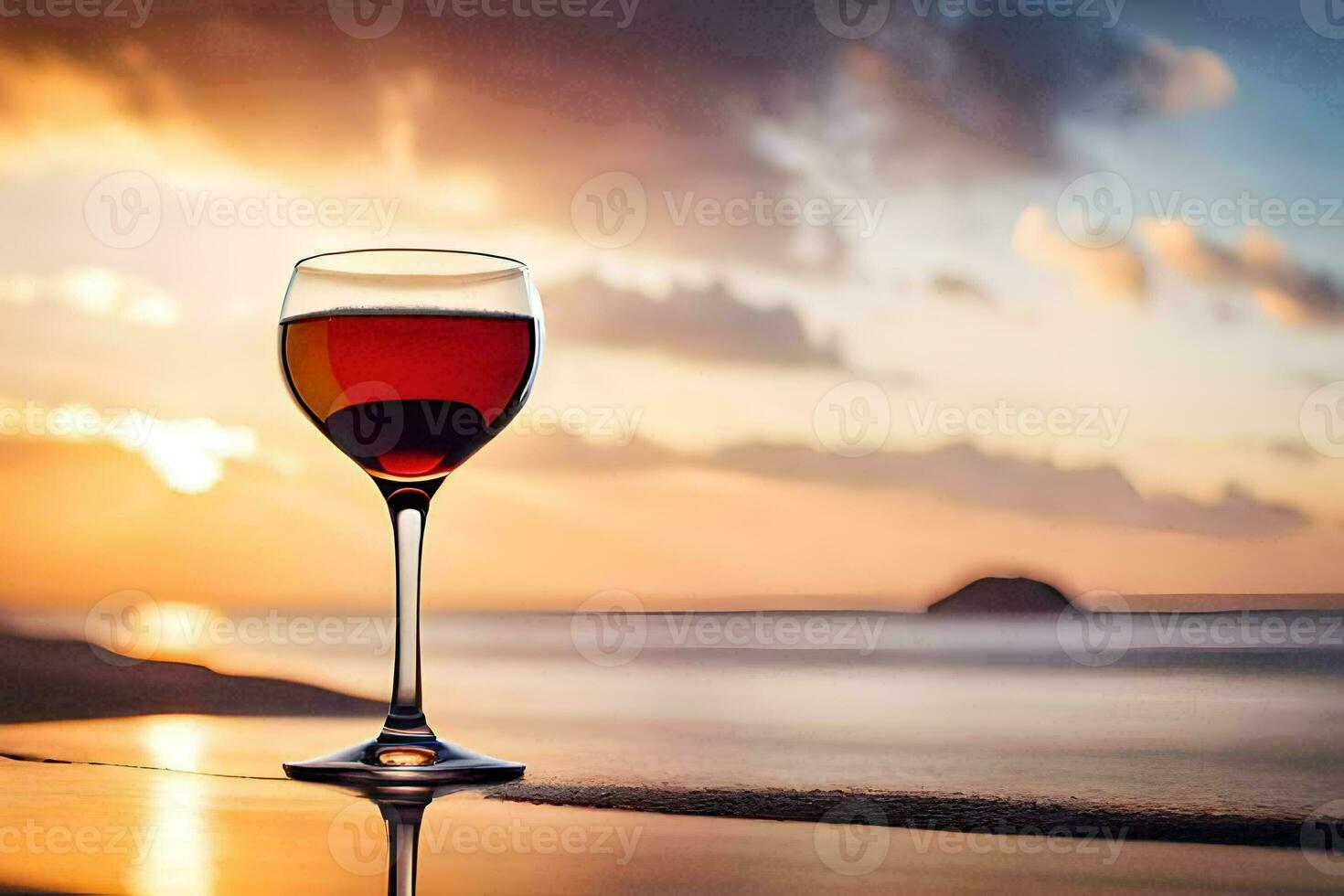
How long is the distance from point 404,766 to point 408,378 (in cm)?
44

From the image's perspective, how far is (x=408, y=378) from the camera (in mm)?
1513

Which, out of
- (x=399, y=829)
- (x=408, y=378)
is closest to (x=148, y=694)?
(x=408, y=378)

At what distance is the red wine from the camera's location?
150 cm

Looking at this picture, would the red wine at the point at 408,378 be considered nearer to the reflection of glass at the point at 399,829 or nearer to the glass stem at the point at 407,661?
the glass stem at the point at 407,661

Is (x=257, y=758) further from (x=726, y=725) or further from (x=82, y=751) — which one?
(x=726, y=725)

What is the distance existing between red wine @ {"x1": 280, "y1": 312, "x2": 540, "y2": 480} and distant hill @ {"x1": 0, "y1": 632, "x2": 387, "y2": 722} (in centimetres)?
44

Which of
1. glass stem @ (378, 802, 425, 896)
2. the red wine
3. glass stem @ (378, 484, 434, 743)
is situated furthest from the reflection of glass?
the red wine

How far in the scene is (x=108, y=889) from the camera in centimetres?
83

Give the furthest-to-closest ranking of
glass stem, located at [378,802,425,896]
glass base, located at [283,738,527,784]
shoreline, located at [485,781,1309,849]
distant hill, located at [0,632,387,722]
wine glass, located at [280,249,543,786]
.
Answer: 1. distant hill, located at [0,632,387,722]
2. wine glass, located at [280,249,543,786]
3. glass base, located at [283,738,527,784]
4. shoreline, located at [485,781,1309,849]
5. glass stem, located at [378,802,425,896]

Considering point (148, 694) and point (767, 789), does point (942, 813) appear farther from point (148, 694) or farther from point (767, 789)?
point (148, 694)

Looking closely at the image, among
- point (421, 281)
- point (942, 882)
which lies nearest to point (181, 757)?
point (421, 281)

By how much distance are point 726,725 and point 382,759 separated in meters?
0.44

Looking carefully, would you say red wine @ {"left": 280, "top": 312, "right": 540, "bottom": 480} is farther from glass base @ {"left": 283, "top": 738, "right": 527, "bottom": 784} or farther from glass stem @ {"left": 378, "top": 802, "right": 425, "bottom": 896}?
glass stem @ {"left": 378, "top": 802, "right": 425, "bottom": 896}

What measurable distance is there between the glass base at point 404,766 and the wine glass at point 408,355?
0.53 ft
